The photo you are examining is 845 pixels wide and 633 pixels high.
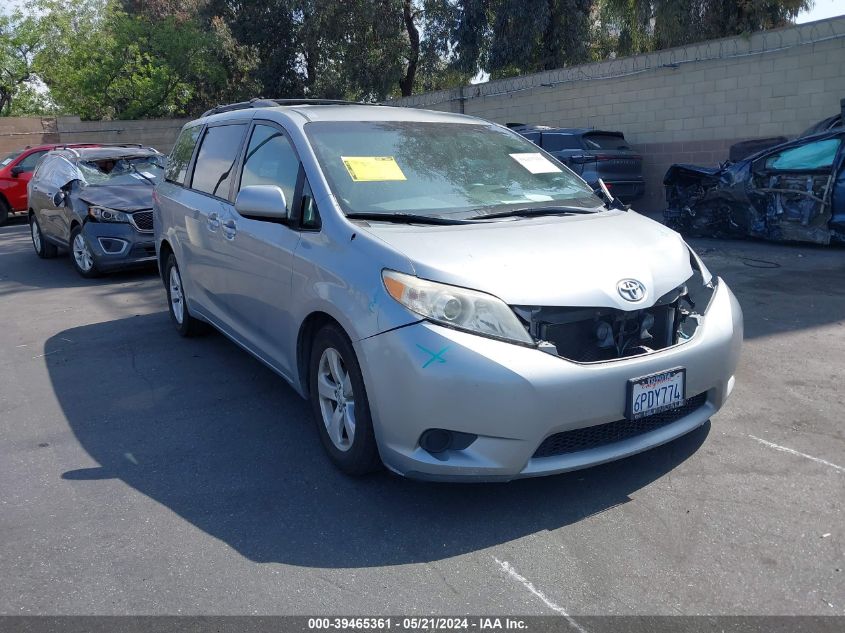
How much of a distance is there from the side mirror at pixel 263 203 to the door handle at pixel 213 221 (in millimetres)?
1042

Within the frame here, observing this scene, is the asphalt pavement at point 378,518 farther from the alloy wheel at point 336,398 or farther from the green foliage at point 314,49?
the green foliage at point 314,49

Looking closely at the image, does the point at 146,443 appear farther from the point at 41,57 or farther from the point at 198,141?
the point at 41,57

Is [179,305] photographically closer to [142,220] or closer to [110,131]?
[142,220]

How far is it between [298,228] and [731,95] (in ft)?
37.1

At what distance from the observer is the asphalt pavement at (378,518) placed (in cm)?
289

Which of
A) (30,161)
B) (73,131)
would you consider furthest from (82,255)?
(73,131)

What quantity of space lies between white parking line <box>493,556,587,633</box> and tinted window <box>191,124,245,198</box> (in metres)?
3.23

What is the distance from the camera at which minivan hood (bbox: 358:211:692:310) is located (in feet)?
10.8

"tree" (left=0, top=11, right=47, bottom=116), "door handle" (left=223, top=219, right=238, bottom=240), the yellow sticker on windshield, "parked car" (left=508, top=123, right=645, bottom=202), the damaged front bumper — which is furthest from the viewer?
"tree" (left=0, top=11, right=47, bottom=116)

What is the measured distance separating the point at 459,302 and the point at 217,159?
3038 millimetres

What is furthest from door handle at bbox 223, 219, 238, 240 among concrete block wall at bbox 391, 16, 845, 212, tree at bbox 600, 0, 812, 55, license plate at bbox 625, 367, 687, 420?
tree at bbox 600, 0, 812, 55

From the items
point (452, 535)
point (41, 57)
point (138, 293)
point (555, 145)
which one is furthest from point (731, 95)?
point (41, 57)

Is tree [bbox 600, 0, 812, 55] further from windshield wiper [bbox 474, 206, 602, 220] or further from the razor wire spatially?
windshield wiper [bbox 474, 206, 602, 220]

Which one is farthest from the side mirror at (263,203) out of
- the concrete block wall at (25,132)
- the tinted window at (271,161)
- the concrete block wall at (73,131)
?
the concrete block wall at (25,132)
